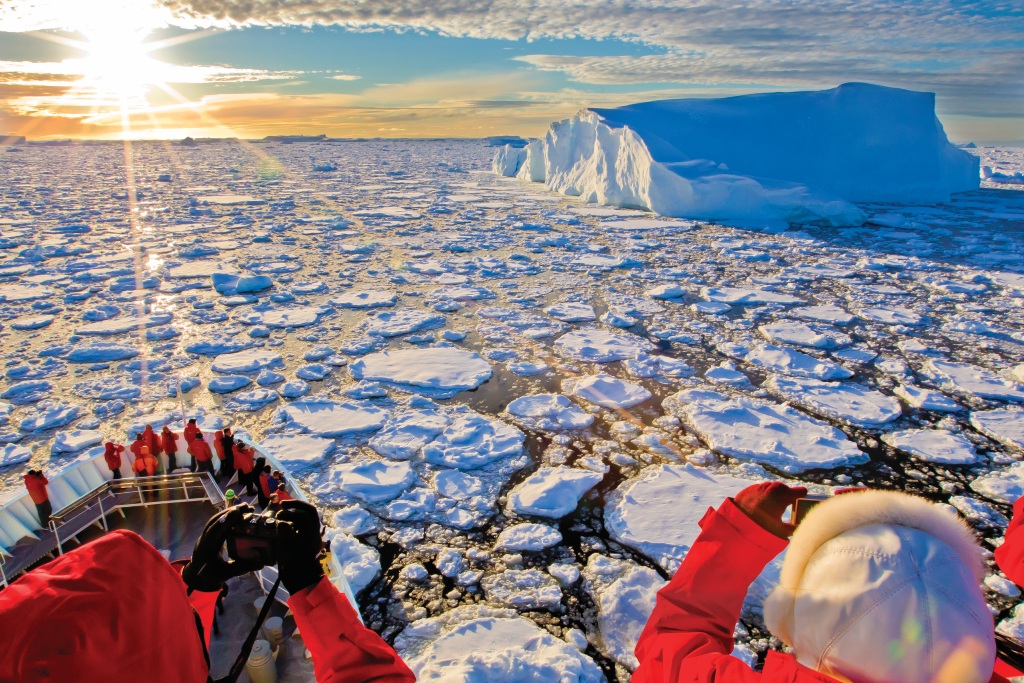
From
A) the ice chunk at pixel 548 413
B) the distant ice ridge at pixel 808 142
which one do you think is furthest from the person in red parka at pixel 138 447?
the distant ice ridge at pixel 808 142

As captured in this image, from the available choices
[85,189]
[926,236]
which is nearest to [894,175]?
[926,236]

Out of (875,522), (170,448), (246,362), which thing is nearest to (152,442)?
(170,448)

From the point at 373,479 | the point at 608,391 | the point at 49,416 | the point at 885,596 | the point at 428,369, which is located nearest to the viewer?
the point at 885,596

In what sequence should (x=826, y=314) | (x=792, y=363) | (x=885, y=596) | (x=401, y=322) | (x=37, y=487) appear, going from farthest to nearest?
1. (x=826, y=314)
2. (x=401, y=322)
3. (x=792, y=363)
4. (x=37, y=487)
5. (x=885, y=596)

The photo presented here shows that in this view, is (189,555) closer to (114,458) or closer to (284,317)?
(114,458)

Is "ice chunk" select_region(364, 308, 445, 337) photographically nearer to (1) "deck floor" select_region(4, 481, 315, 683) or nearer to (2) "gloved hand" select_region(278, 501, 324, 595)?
(1) "deck floor" select_region(4, 481, 315, 683)

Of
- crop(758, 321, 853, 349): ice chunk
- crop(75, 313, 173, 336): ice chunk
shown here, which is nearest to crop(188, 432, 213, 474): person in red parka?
crop(75, 313, 173, 336): ice chunk

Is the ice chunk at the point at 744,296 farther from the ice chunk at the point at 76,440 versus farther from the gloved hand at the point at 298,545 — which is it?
the gloved hand at the point at 298,545
